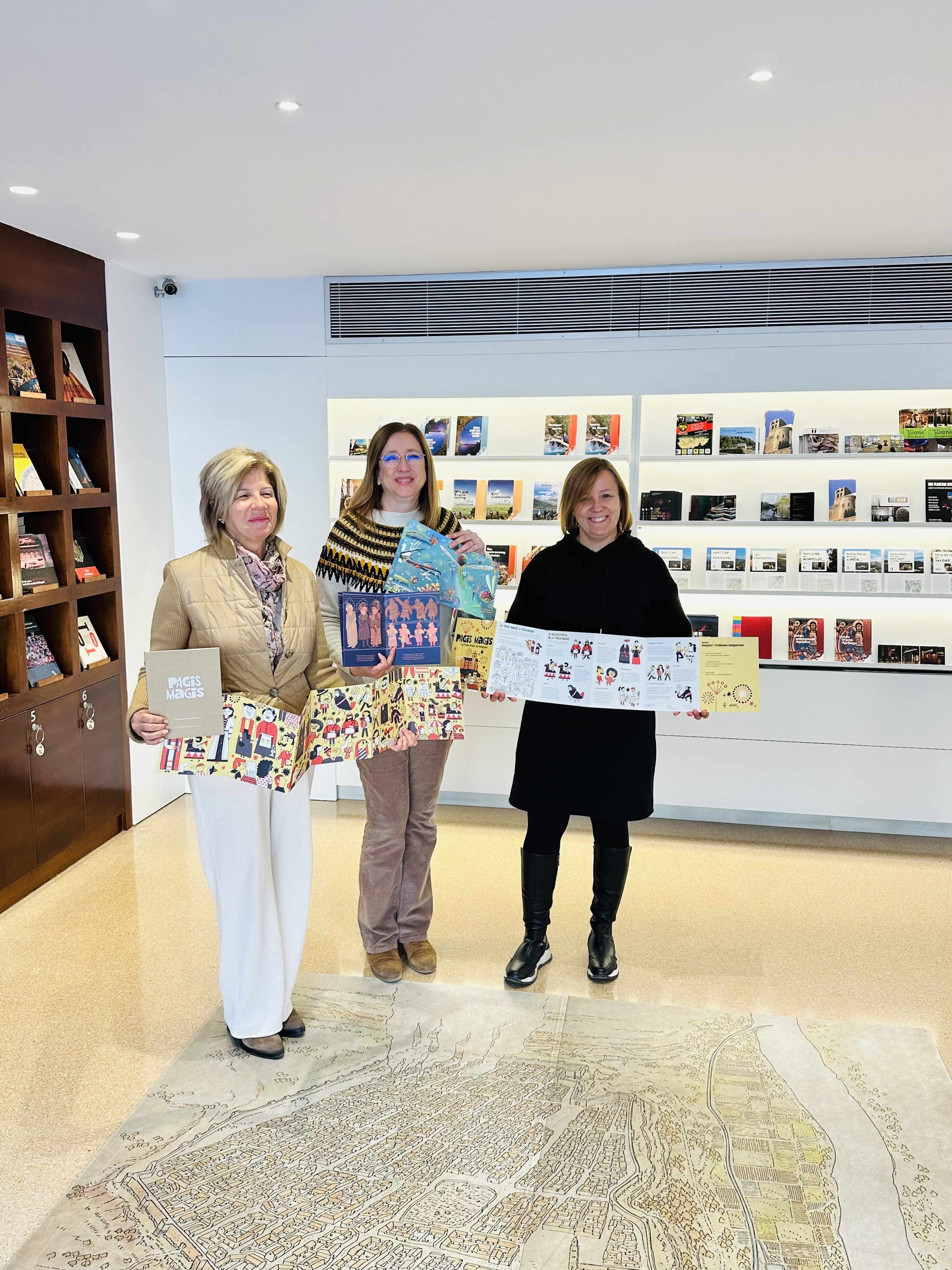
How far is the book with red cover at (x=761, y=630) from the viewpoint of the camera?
4.76 metres

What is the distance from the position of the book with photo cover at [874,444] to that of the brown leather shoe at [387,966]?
3092mm

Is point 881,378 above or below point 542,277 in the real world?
below

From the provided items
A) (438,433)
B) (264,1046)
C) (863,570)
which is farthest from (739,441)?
(264,1046)

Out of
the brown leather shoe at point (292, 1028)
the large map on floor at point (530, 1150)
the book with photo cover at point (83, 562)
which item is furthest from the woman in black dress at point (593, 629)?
the book with photo cover at point (83, 562)

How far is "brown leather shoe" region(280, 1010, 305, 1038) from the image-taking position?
2.93 m

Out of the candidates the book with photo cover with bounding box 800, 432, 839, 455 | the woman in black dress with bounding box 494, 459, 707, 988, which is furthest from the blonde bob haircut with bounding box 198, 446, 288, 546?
the book with photo cover with bounding box 800, 432, 839, 455

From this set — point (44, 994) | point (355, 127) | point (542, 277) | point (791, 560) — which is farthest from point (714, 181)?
point (44, 994)

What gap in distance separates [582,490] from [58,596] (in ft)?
7.94

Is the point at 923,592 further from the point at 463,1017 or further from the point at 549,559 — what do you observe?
the point at 463,1017

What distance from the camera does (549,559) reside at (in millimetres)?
3160

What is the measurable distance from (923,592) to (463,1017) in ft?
9.78

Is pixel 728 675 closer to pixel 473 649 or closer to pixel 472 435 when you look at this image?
pixel 473 649

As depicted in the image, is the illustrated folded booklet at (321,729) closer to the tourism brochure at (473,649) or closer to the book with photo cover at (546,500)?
the tourism brochure at (473,649)

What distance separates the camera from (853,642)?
15.4ft
